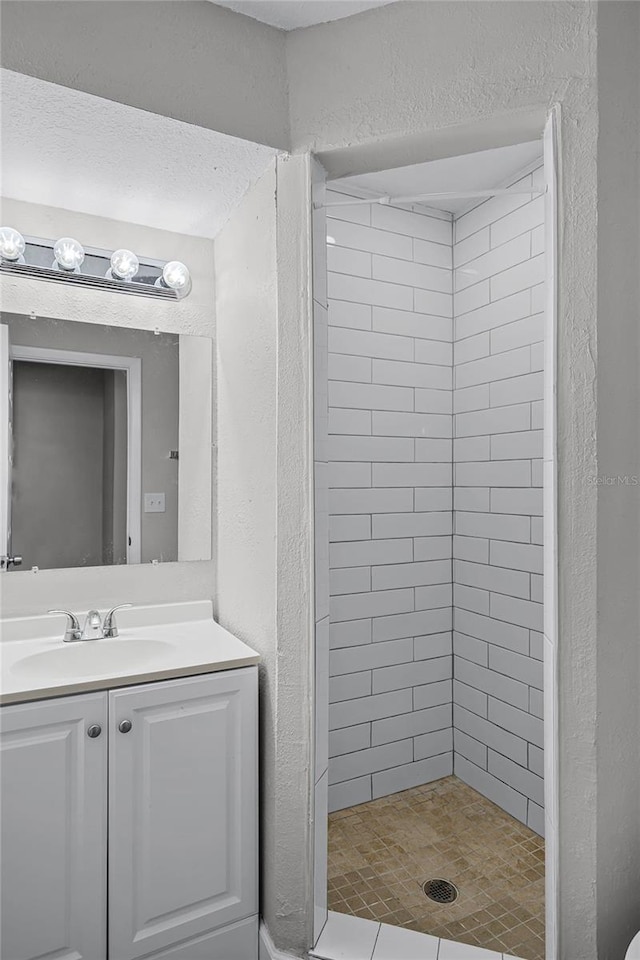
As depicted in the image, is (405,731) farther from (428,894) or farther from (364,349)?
(364,349)

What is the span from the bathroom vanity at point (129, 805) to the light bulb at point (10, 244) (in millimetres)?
1132

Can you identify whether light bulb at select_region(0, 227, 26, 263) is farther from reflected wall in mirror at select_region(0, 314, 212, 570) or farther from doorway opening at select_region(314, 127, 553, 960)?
doorway opening at select_region(314, 127, 553, 960)

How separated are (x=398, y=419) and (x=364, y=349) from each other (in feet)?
1.06

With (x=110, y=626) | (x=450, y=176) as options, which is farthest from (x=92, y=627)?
(x=450, y=176)

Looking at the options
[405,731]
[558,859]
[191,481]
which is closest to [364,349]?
[191,481]

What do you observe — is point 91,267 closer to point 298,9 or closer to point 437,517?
point 298,9

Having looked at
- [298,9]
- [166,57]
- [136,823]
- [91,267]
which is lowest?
[136,823]

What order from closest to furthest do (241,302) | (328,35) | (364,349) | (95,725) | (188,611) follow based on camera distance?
(95,725) → (328,35) → (241,302) → (188,611) → (364,349)

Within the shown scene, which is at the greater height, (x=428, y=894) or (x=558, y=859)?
(x=558, y=859)

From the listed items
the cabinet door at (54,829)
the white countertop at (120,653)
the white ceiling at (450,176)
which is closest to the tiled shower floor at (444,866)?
the cabinet door at (54,829)

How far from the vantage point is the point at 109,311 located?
196 centimetres

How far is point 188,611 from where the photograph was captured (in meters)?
2.03

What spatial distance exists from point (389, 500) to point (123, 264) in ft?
4.36

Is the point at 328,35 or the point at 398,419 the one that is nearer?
the point at 328,35
